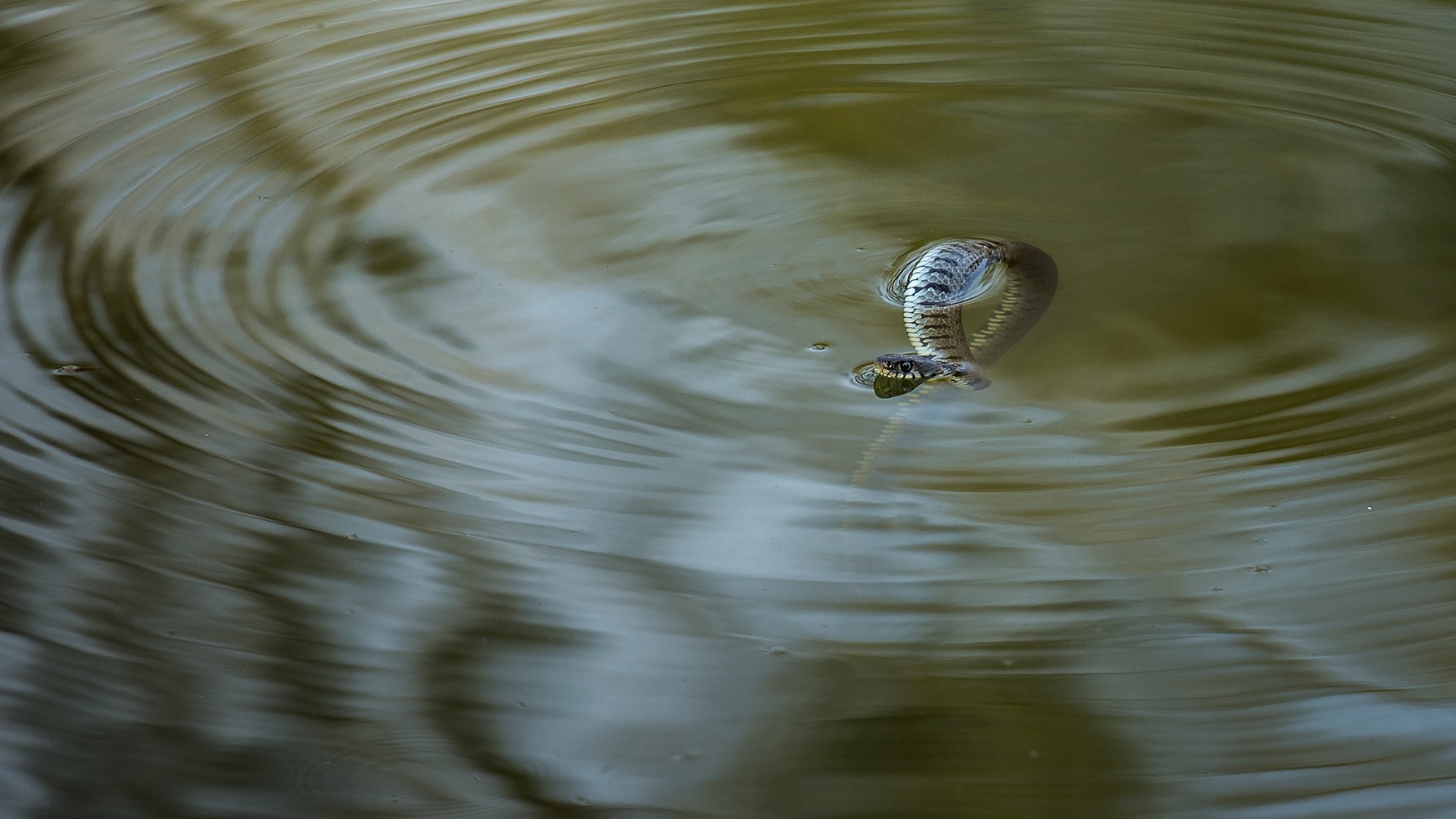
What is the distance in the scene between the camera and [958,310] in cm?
261

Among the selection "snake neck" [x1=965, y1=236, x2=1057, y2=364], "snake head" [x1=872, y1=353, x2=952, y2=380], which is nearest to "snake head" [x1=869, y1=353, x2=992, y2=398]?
"snake head" [x1=872, y1=353, x2=952, y2=380]

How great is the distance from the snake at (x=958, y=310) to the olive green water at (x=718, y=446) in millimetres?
55

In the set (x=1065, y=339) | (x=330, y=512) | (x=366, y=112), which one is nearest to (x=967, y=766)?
(x=330, y=512)

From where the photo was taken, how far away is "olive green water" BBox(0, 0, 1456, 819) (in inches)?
60.2

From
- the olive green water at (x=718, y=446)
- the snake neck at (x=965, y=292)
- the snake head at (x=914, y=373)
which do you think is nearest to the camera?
the olive green water at (x=718, y=446)

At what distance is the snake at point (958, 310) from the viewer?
7.71ft

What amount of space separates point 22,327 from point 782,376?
4.85ft

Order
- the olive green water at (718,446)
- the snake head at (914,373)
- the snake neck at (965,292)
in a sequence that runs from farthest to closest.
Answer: the snake neck at (965,292)
the snake head at (914,373)
the olive green water at (718,446)

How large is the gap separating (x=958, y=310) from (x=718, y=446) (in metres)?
0.74

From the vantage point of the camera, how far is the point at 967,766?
150cm

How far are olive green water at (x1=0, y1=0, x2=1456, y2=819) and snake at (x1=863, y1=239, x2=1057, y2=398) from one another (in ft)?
0.18

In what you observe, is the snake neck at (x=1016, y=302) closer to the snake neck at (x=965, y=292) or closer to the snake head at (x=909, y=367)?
the snake neck at (x=965, y=292)

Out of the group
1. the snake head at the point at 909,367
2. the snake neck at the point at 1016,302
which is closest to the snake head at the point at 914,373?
the snake head at the point at 909,367

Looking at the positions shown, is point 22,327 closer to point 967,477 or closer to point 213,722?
point 213,722
